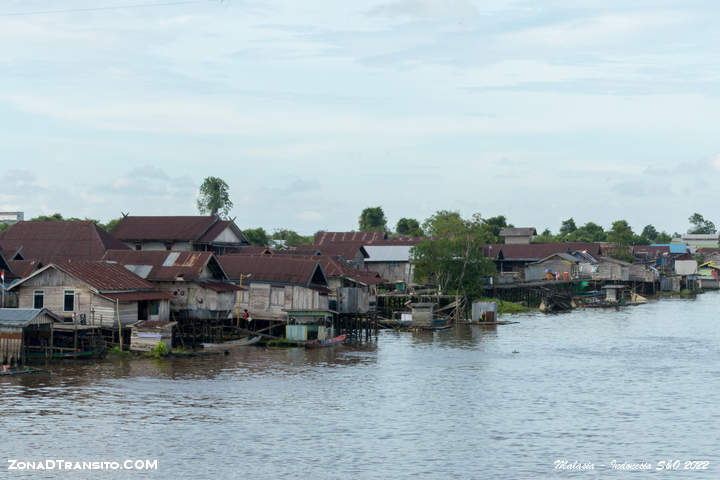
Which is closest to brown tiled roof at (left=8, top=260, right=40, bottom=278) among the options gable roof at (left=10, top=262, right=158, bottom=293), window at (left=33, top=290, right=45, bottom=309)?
window at (left=33, top=290, right=45, bottom=309)

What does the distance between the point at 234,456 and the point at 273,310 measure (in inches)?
1197

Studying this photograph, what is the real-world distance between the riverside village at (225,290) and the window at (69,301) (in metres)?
0.06

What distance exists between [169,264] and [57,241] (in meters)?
18.5

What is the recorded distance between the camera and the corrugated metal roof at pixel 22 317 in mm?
43816

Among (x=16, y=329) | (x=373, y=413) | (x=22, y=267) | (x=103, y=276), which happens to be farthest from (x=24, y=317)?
(x=373, y=413)

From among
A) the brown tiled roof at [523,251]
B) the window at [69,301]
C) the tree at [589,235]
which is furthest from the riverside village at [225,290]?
the tree at [589,235]

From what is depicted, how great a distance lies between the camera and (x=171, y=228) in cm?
7962

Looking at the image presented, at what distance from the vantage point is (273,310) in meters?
59.8

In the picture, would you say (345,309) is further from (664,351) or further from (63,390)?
(63,390)

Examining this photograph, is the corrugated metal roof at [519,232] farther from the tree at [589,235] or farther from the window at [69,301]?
the window at [69,301]

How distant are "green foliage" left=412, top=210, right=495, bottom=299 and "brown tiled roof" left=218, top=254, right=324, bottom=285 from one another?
2315cm

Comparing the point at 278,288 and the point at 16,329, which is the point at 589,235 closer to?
the point at 278,288

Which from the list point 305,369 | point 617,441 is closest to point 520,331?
point 305,369

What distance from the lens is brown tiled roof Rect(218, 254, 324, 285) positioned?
5984 centimetres
